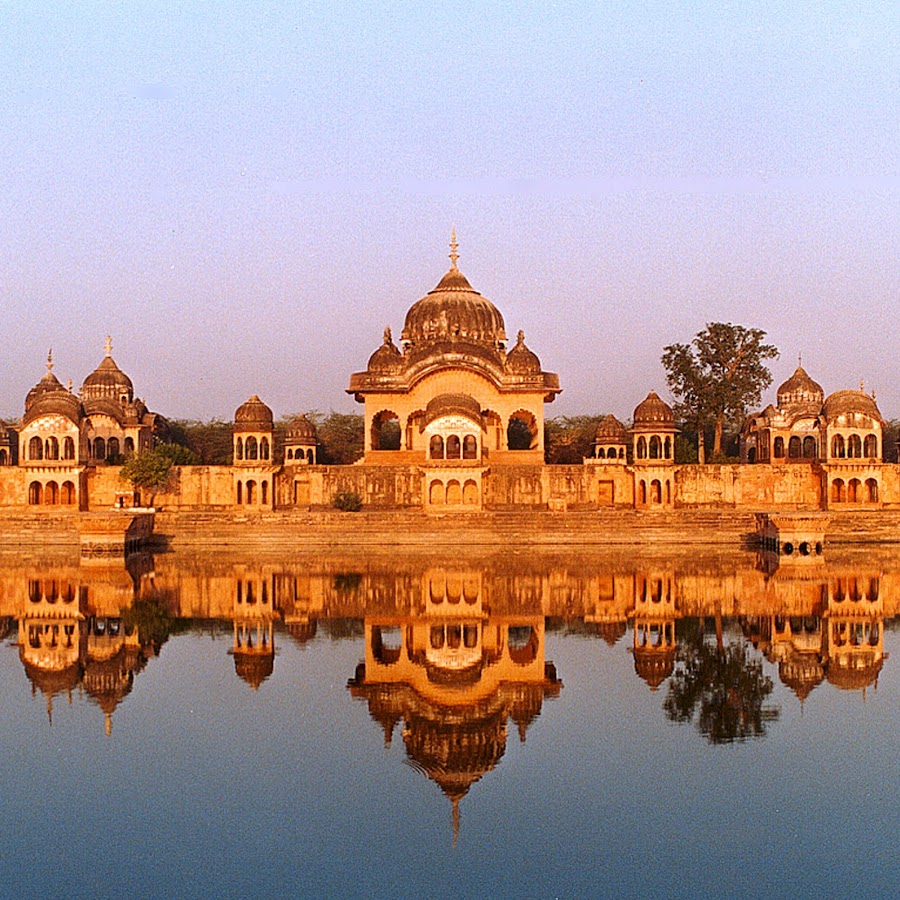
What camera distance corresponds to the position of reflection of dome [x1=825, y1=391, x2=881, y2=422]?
24078mm

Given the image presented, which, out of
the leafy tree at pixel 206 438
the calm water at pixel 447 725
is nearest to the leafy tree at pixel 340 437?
the leafy tree at pixel 206 438

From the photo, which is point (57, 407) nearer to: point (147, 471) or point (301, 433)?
point (147, 471)

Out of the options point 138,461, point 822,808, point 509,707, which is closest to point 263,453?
point 138,461

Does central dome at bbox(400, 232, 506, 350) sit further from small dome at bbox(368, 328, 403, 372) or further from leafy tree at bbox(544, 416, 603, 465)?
leafy tree at bbox(544, 416, 603, 465)

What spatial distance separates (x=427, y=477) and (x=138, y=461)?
5.89m

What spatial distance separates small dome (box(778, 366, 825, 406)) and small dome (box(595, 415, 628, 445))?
14.8 ft

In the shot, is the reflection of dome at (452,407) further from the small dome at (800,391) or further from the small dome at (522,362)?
the small dome at (800,391)

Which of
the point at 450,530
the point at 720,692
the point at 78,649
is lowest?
the point at 720,692

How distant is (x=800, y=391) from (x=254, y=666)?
2068 centimetres

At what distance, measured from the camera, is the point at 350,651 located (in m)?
11.0

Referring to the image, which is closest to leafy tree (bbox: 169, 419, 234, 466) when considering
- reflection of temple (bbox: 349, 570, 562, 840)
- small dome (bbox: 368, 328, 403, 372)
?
small dome (bbox: 368, 328, 403, 372)

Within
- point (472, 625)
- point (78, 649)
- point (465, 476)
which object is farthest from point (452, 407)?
point (78, 649)

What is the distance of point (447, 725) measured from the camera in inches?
316

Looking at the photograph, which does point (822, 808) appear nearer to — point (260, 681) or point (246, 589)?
point (260, 681)
